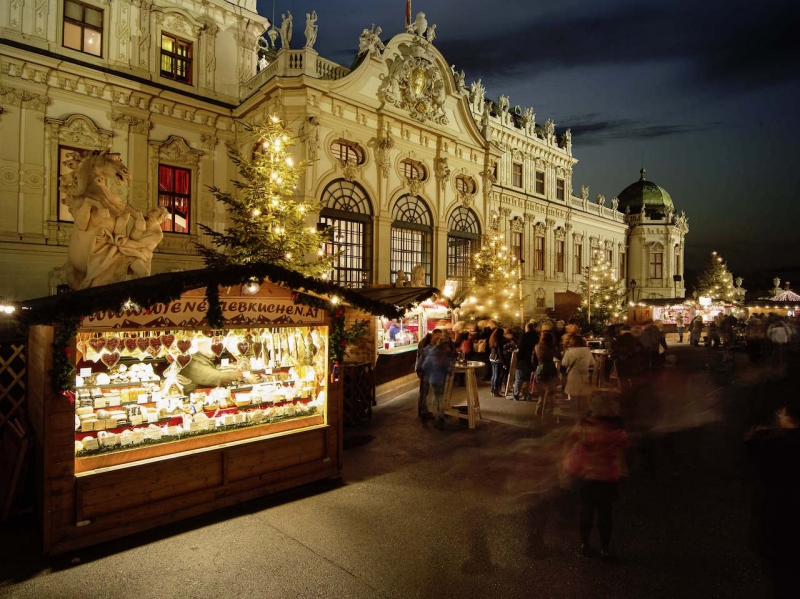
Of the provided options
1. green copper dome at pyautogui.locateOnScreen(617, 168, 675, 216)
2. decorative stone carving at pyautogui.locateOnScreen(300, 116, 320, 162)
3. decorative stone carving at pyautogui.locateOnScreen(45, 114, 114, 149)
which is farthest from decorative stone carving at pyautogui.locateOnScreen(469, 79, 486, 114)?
green copper dome at pyautogui.locateOnScreen(617, 168, 675, 216)

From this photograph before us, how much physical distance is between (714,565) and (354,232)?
56.4 ft

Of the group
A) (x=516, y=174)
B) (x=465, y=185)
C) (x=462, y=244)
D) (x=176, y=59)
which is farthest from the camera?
(x=516, y=174)

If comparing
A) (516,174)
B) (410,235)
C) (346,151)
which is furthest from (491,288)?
(516,174)

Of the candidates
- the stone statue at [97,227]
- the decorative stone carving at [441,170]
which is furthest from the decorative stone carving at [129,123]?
the decorative stone carving at [441,170]

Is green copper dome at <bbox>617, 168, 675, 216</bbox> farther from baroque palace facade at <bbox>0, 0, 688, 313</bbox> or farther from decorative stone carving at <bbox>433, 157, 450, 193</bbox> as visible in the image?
decorative stone carving at <bbox>433, 157, 450, 193</bbox>

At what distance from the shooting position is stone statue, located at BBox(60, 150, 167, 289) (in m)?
7.24

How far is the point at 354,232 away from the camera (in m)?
20.0

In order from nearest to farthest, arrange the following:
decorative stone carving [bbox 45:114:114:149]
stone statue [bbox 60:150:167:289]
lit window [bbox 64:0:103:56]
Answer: stone statue [bbox 60:150:167:289] < decorative stone carving [bbox 45:114:114:149] < lit window [bbox 64:0:103:56]

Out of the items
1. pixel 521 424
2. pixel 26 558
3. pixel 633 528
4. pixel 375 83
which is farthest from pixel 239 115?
pixel 633 528

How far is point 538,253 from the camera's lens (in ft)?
110

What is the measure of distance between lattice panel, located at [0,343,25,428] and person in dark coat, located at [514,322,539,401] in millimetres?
9960

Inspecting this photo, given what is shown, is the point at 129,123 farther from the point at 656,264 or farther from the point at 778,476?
the point at 656,264

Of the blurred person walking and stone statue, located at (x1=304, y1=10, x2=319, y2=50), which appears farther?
stone statue, located at (x1=304, y1=10, x2=319, y2=50)

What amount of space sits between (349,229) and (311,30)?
7817 mm
